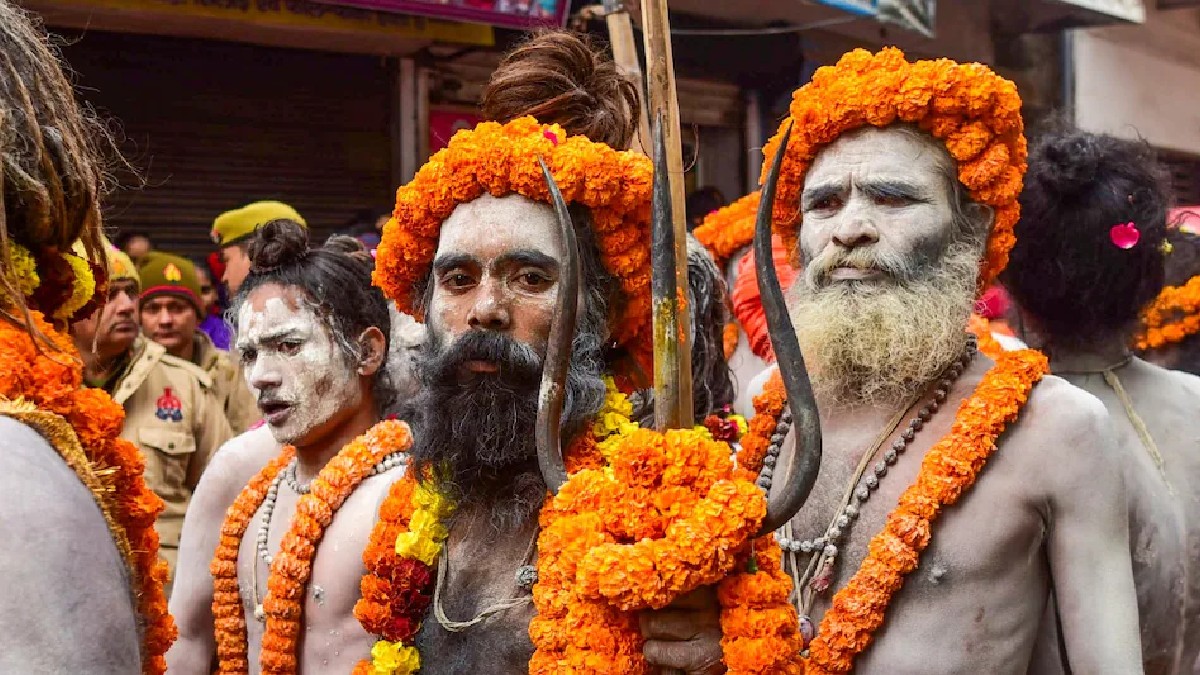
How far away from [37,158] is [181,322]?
5.01m

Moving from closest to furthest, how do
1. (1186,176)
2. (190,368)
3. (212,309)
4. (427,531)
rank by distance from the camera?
(427,531) → (190,368) → (212,309) → (1186,176)

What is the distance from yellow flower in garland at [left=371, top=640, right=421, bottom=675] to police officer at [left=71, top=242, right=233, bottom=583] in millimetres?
3315

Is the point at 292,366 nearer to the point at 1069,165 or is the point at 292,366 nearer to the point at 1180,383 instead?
the point at 1069,165

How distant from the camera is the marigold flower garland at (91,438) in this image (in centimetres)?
187

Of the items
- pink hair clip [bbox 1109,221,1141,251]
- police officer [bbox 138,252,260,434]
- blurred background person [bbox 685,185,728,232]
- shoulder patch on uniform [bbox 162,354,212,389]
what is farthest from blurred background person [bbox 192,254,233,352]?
pink hair clip [bbox 1109,221,1141,251]

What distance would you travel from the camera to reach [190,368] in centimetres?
641

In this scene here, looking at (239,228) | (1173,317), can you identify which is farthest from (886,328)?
(239,228)

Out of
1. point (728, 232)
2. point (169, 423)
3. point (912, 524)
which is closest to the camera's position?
point (912, 524)

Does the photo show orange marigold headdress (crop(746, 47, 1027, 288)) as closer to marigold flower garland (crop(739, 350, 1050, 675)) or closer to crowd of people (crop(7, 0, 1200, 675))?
crowd of people (crop(7, 0, 1200, 675))

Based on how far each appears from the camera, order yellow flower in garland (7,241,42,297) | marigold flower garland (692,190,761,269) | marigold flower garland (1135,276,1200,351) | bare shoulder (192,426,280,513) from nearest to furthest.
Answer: yellow flower in garland (7,241,42,297), bare shoulder (192,426,280,513), marigold flower garland (1135,276,1200,351), marigold flower garland (692,190,761,269)

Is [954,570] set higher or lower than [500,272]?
lower

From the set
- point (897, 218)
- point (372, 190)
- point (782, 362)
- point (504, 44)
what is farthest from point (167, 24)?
point (782, 362)

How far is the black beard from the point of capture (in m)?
2.79

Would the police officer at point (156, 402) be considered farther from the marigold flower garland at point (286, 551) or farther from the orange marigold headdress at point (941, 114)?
the orange marigold headdress at point (941, 114)
